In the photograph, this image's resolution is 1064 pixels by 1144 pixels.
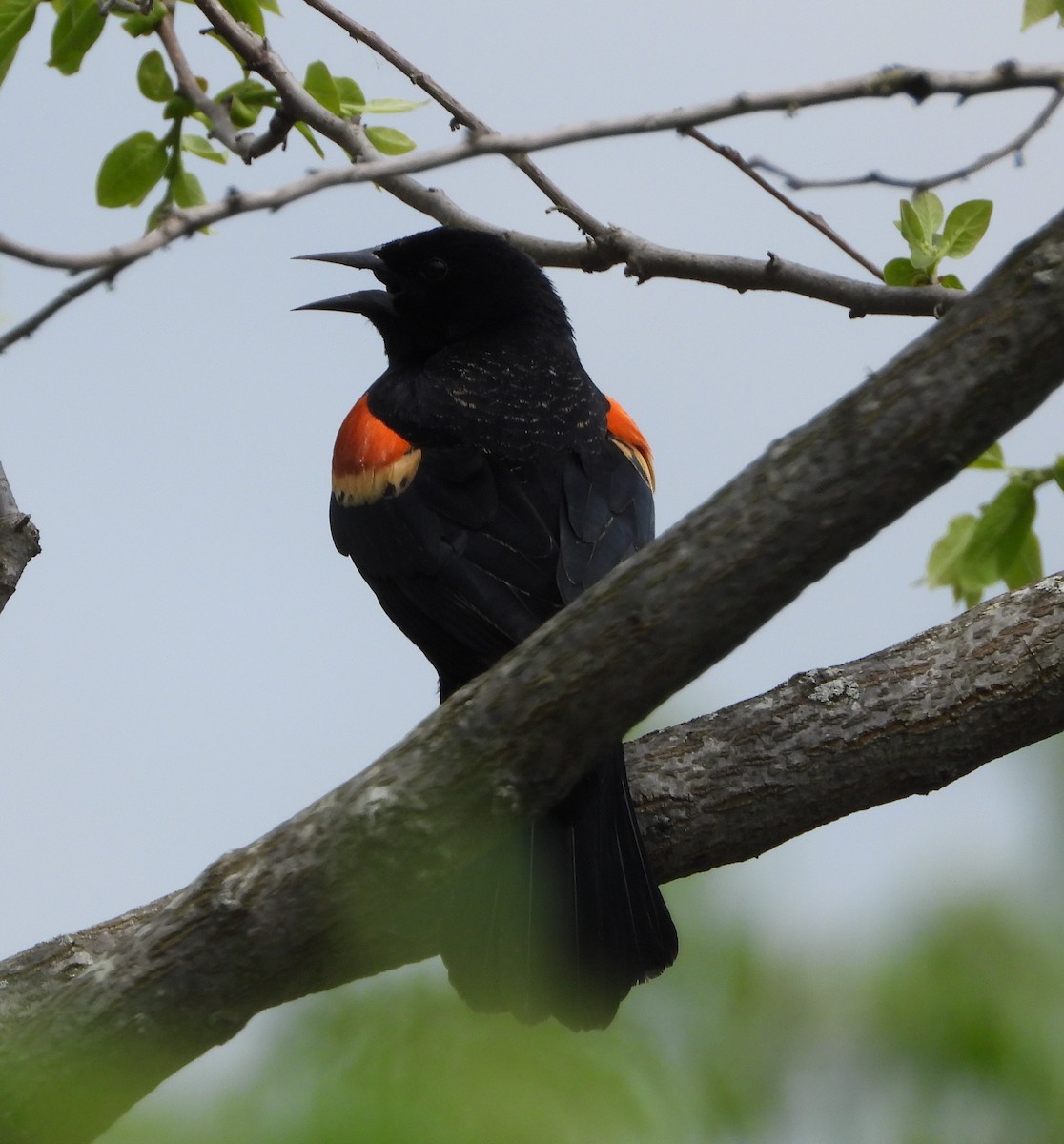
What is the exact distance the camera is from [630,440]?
374 centimetres

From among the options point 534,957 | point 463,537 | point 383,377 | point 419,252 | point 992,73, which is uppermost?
point 419,252

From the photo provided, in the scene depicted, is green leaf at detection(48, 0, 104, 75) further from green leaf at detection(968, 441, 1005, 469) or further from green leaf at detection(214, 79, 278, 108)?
green leaf at detection(968, 441, 1005, 469)

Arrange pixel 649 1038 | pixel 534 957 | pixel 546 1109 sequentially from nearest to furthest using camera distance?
1. pixel 546 1109
2. pixel 649 1038
3. pixel 534 957

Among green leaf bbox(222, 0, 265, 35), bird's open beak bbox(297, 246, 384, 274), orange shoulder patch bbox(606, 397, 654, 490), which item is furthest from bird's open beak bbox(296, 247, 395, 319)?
green leaf bbox(222, 0, 265, 35)

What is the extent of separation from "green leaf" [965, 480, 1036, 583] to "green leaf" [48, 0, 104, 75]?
2.26 metres

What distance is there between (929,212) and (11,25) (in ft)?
6.37

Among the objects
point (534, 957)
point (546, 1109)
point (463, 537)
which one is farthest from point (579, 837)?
point (546, 1109)

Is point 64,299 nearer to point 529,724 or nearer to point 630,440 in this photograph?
point 529,724

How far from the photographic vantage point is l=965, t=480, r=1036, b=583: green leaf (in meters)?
3.21

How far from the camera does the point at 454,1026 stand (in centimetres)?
96

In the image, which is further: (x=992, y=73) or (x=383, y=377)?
(x=383, y=377)

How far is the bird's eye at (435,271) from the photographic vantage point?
4.13 meters

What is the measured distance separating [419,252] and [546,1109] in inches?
142

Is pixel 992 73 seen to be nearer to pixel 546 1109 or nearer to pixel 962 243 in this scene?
pixel 962 243
